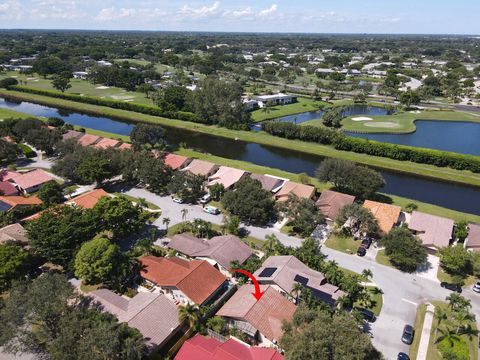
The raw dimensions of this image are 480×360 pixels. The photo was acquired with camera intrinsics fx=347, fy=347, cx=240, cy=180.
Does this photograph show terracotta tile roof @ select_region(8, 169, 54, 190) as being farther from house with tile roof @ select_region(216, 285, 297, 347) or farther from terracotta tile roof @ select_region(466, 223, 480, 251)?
terracotta tile roof @ select_region(466, 223, 480, 251)

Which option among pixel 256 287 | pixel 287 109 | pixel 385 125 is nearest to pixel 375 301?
pixel 256 287

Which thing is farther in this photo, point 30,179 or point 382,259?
point 30,179

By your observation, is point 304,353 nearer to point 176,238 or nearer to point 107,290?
point 107,290

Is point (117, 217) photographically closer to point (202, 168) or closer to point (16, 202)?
point (16, 202)

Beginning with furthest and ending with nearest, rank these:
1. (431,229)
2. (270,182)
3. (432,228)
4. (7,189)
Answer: (270,182) → (7,189) → (432,228) → (431,229)

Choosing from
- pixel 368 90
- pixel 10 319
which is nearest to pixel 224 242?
pixel 10 319

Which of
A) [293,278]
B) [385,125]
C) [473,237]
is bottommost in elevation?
[293,278]

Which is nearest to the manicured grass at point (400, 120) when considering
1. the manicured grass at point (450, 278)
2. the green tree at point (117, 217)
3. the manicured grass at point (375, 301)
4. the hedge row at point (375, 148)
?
the hedge row at point (375, 148)

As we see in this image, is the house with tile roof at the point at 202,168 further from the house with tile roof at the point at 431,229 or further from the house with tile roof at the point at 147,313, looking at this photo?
the house with tile roof at the point at 431,229

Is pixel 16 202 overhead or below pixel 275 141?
below
